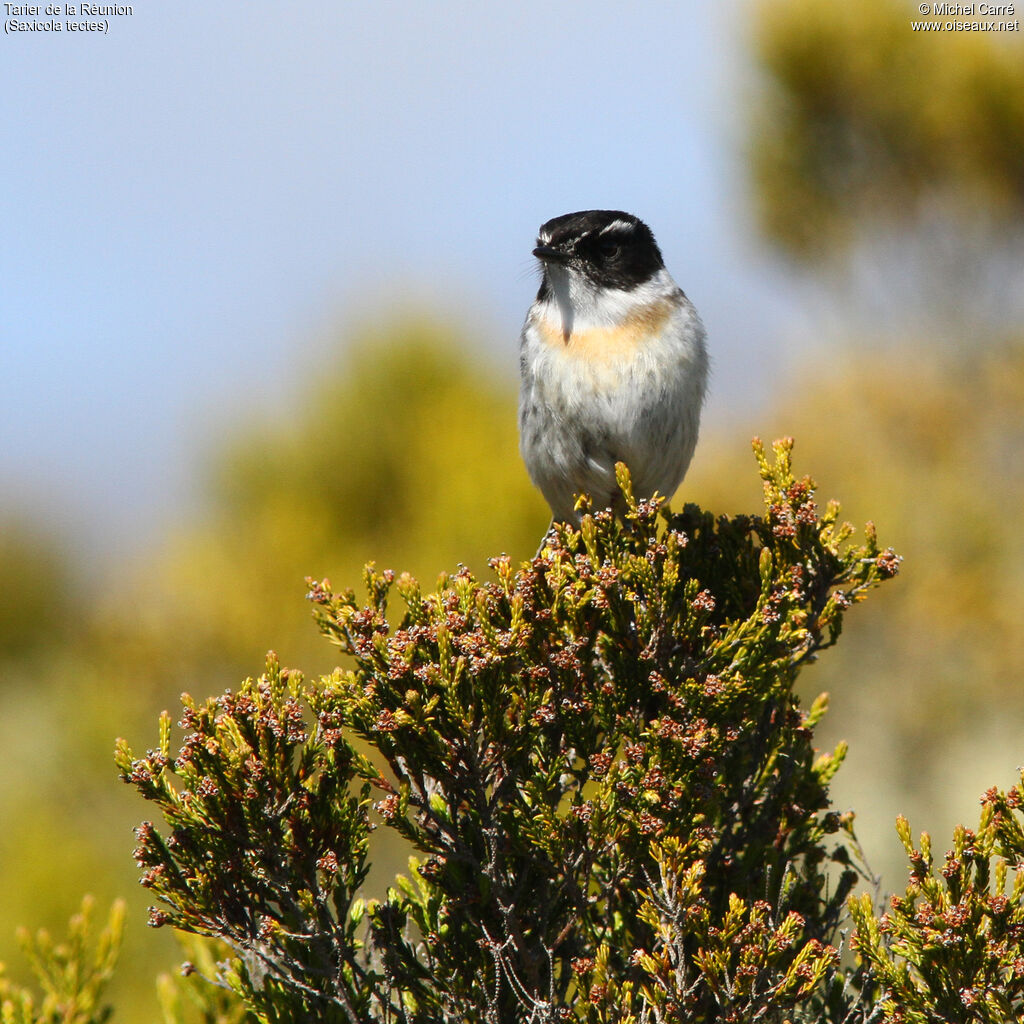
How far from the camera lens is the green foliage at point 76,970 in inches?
149

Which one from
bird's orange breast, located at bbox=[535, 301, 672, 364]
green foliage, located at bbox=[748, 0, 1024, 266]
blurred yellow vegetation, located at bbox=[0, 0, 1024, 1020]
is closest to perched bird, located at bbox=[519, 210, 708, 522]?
bird's orange breast, located at bbox=[535, 301, 672, 364]

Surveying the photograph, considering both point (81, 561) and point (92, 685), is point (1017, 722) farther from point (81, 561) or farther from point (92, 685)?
point (81, 561)

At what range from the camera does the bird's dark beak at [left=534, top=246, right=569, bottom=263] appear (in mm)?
4737

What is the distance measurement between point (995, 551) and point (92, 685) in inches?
385

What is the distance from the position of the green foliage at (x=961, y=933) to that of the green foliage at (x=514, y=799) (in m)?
0.22

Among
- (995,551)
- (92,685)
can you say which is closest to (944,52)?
(995,551)

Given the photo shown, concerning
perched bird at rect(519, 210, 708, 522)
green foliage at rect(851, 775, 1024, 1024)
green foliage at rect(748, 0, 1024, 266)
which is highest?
green foliage at rect(748, 0, 1024, 266)

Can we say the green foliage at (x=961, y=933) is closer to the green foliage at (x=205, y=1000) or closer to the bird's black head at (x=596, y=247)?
the green foliage at (x=205, y=1000)

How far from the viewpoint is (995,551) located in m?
12.6

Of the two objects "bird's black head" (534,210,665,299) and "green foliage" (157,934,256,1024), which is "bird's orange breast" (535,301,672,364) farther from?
"green foliage" (157,934,256,1024)

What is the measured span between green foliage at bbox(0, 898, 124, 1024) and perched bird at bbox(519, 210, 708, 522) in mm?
2452

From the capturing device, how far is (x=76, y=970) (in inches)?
152

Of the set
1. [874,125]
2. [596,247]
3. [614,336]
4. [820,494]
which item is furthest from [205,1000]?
[874,125]

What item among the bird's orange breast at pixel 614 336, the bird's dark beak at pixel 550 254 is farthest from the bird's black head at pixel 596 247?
the bird's orange breast at pixel 614 336
